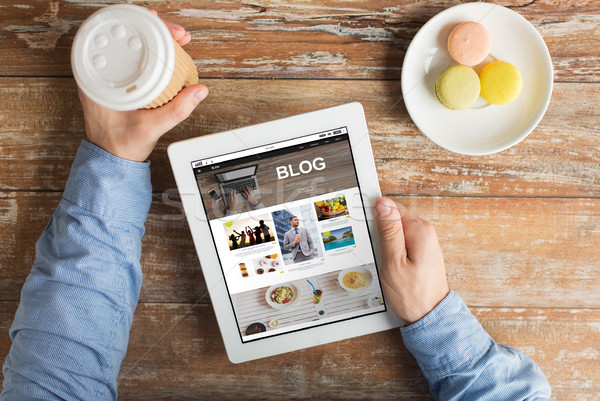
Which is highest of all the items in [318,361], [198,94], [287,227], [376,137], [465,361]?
[198,94]

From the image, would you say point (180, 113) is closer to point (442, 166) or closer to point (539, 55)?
point (442, 166)

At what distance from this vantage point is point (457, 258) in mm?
859

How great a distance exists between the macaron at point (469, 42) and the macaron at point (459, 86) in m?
0.02

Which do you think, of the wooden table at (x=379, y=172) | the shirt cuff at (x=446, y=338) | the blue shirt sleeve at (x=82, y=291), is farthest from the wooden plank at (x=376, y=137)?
the shirt cuff at (x=446, y=338)

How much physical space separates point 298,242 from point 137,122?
343 millimetres

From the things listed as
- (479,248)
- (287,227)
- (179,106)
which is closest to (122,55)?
(179,106)

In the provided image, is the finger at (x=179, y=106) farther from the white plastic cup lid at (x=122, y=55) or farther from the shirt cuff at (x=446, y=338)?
the shirt cuff at (x=446, y=338)

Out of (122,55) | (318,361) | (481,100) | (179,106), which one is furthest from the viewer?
(318,361)

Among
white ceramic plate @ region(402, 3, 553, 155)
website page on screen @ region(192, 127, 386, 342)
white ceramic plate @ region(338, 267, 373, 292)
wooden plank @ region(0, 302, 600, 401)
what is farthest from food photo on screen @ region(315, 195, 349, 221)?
wooden plank @ region(0, 302, 600, 401)

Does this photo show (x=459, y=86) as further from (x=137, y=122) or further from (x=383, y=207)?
(x=137, y=122)

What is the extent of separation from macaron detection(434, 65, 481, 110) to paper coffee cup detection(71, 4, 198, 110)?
468 millimetres

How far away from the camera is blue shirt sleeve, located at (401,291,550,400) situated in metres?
0.75

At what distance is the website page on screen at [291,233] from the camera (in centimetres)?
71

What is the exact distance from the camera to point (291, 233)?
0.73 metres
